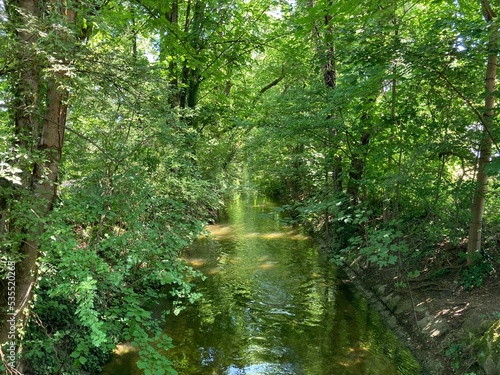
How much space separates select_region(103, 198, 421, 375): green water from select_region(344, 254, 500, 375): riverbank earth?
309 millimetres

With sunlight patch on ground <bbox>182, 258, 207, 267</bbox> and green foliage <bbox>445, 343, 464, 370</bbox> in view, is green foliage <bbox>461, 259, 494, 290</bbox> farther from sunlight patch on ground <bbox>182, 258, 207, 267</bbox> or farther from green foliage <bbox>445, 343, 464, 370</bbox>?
sunlight patch on ground <bbox>182, 258, 207, 267</bbox>

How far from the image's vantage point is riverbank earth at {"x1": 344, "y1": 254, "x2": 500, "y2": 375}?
4.42 m

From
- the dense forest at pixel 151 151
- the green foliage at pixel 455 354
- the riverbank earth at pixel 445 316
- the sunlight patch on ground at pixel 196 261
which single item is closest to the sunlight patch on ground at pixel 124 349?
the dense forest at pixel 151 151

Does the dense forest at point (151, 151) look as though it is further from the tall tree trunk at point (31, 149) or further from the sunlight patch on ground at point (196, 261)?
the sunlight patch on ground at point (196, 261)

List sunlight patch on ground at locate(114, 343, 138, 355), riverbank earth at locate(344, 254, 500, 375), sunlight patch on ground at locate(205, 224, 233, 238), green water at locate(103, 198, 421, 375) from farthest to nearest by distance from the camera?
sunlight patch on ground at locate(205, 224, 233, 238)
sunlight patch on ground at locate(114, 343, 138, 355)
green water at locate(103, 198, 421, 375)
riverbank earth at locate(344, 254, 500, 375)

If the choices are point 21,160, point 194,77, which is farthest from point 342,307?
point 194,77

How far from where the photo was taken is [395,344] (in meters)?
5.75

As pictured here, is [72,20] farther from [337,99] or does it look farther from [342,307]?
[342,307]

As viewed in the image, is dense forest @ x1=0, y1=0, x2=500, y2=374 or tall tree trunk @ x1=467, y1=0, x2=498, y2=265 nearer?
dense forest @ x1=0, y1=0, x2=500, y2=374

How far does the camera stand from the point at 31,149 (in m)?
3.31

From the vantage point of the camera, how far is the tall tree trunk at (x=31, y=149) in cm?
316

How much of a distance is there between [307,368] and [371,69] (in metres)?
4.72

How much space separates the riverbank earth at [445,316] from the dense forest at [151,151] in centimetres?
39

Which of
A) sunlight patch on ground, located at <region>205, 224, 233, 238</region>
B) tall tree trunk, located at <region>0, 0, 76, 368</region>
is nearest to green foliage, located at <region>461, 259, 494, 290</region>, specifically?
tall tree trunk, located at <region>0, 0, 76, 368</region>
